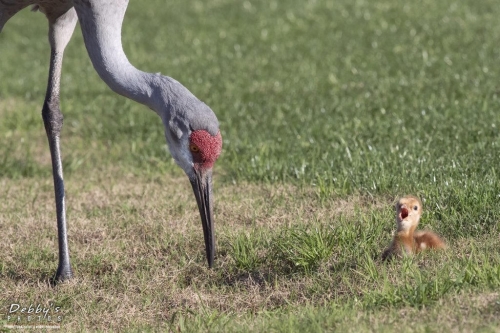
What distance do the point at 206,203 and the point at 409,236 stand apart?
116cm

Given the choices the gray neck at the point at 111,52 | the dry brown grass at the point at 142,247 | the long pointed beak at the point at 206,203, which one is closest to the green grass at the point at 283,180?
the dry brown grass at the point at 142,247

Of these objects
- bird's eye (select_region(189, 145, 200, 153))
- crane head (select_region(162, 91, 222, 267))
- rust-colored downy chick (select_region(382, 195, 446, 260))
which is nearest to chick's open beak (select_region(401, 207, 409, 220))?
rust-colored downy chick (select_region(382, 195, 446, 260))

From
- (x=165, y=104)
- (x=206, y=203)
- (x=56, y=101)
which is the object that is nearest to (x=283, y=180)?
(x=206, y=203)

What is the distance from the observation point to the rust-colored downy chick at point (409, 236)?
4684 millimetres

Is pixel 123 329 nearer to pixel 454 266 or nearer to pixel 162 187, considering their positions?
pixel 454 266

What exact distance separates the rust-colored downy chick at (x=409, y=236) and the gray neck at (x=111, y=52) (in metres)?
1.52

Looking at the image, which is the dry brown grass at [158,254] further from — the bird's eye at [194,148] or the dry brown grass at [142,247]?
the bird's eye at [194,148]

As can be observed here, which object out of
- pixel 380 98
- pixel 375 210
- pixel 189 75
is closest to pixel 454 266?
pixel 375 210

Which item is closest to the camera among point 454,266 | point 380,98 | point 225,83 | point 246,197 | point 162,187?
point 454,266

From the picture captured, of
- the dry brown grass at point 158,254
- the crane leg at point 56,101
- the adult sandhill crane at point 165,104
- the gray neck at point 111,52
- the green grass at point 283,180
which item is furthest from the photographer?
the crane leg at point 56,101

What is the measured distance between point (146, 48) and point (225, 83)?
2.40m

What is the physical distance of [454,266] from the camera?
4.48 m

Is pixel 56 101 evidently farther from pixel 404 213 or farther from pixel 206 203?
pixel 404 213

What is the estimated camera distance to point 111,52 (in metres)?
4.99
